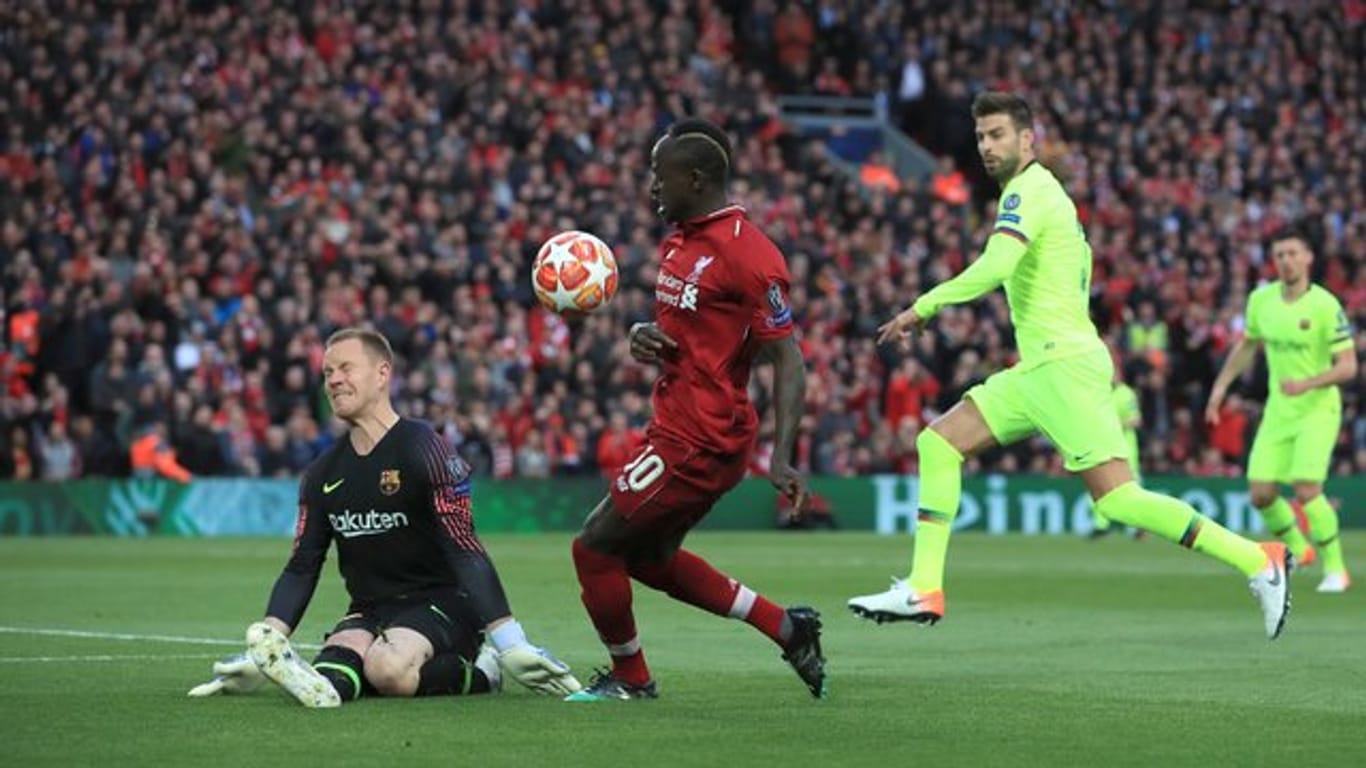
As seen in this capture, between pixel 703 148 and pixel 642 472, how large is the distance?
1.29m

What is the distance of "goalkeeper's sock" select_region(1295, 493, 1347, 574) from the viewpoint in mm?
18656

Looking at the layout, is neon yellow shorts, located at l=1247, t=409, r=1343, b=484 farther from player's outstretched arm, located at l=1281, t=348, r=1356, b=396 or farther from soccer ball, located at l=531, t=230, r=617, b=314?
soccer ball, located at l=531, t=230, r=617, b=314

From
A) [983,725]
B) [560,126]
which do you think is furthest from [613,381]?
[983,725]

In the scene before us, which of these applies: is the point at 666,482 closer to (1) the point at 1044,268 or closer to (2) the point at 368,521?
(2) the point at 368,521

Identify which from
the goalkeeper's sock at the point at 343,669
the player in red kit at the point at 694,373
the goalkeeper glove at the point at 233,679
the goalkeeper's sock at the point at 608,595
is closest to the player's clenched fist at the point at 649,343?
the player in red kit at the point at 694,373

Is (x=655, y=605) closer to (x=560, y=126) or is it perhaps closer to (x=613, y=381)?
(x=613, y=381)

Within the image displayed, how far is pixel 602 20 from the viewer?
36.3 metres

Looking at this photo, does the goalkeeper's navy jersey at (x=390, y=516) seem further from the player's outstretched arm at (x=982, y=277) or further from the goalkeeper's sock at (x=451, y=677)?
the player's outstretched arm at (x=982, y=277)

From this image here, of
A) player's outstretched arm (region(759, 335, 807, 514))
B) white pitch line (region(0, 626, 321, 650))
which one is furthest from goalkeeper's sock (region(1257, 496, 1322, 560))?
player's outstretched arm (region(759, 335, 807, 514))

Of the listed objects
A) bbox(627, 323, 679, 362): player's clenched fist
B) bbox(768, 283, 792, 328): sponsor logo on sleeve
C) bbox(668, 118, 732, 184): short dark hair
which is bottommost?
bbox(627, 323, 679, 362): player's clenched fist

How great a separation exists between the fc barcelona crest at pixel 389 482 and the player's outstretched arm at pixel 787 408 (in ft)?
4.89

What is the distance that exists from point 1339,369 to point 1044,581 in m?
3.15

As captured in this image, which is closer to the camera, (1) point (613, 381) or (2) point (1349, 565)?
(2) point (1349, 565)

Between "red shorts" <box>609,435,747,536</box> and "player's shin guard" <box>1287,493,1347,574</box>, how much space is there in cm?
992
